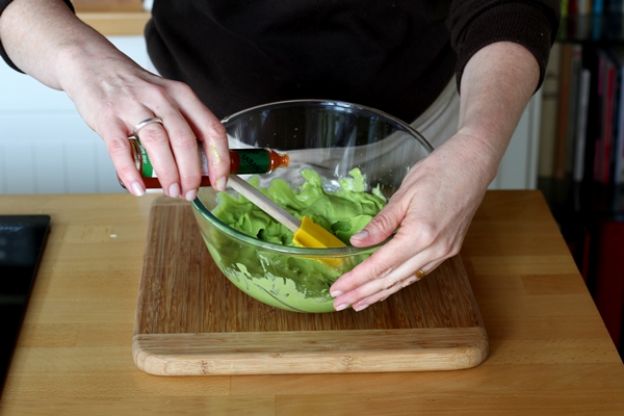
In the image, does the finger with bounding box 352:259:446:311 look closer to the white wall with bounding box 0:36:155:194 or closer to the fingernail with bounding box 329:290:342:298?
the fingernail with bounding box 329:290:342:298

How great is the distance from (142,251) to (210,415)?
0.32 m

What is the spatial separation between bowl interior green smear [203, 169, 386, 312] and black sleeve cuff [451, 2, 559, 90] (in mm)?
210

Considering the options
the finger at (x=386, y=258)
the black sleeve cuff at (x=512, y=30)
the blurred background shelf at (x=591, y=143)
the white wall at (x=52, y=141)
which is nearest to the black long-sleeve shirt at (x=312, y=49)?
the black sleeve cuff at (x=512, y=30)

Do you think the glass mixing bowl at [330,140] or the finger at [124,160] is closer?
the finger at [124,160]

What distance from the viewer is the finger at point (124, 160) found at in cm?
86

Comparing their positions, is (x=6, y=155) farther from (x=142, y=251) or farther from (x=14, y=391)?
(x=14, y=391)

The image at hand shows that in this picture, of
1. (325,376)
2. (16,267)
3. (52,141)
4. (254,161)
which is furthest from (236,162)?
(52,141)

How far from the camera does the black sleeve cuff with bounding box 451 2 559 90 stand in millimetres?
1115

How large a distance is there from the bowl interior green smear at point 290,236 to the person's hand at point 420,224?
3 cm

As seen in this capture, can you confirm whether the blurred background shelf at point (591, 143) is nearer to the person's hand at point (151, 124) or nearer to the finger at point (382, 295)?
the finger at point (382, 295)

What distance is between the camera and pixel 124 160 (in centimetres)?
86

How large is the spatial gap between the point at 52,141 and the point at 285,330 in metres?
1.07

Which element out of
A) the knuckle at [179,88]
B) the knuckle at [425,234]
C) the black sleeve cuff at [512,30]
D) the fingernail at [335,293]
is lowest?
the fingernail at [335,293]

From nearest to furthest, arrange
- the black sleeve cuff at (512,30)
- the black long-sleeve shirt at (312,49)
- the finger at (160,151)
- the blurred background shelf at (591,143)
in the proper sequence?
the finger at (160,151) < the black sleeve cuff at (512,30) < the black long-sleeve shirt at (312,49) < the blurred background shelf at (591,143)
